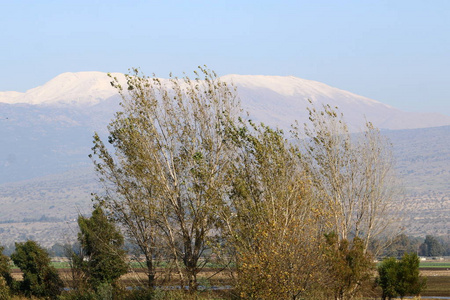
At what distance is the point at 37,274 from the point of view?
60094 mm

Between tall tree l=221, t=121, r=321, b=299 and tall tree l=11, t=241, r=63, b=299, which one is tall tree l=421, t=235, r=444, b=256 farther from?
tall tree l=221, t=121, r=321, b=299

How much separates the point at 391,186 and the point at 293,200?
1935 centimetres

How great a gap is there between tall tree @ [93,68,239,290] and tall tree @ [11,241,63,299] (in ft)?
65.9

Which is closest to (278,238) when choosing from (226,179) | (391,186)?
(226,179)

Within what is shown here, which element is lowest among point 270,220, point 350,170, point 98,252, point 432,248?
point 432,248

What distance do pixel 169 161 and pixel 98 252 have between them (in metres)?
17.2

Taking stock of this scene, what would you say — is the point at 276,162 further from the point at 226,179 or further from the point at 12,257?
the point at 12,257

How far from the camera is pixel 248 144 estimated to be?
3462 centimetres

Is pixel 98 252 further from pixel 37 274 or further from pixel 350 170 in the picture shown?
pixel 350 170

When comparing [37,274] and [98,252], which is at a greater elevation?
[98,252]

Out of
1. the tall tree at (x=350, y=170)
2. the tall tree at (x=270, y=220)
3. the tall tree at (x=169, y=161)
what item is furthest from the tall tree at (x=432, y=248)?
the tall tree at (x=270, y=220)

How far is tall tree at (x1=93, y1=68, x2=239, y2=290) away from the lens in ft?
130

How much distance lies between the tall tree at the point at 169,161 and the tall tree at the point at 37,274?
65.9 ft

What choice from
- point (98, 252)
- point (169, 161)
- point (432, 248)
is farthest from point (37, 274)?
point (432, 248)
